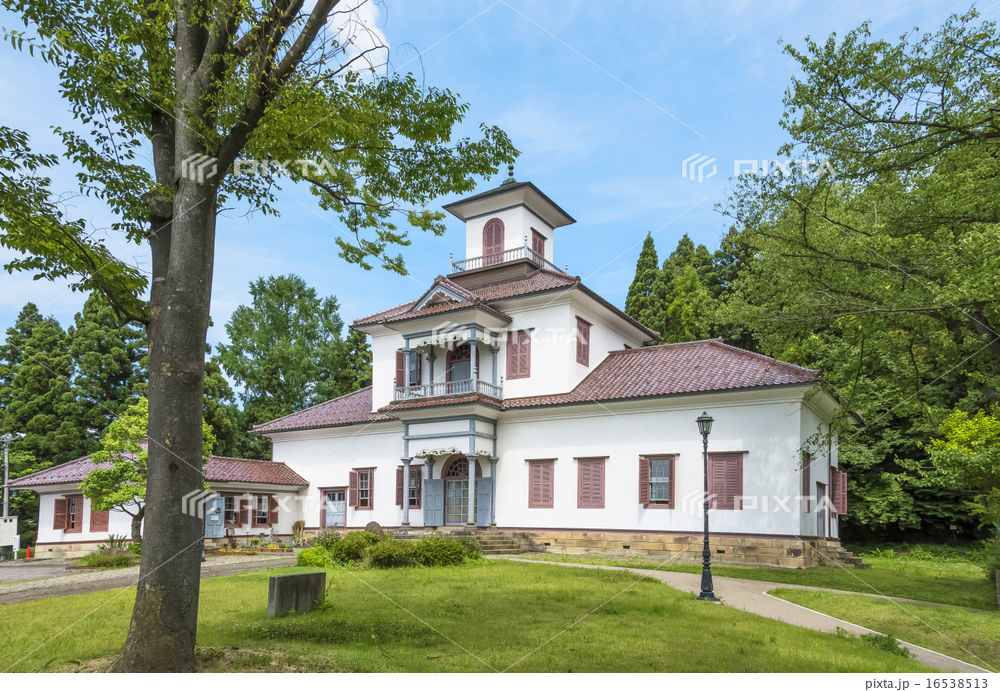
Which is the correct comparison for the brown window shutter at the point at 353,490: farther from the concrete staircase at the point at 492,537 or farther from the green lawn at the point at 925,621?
the green lawn at the point at 925,621

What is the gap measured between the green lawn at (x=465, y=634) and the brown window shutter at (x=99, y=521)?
1686cm

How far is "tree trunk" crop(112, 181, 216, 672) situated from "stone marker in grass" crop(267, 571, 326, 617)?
288cm

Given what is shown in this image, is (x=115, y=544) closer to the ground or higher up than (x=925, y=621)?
closer to the ground

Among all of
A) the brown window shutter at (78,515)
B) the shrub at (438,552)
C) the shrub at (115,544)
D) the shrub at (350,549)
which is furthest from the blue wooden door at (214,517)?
the shrub at (438,552)

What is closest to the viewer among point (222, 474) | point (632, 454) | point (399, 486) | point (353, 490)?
point (632, 454)

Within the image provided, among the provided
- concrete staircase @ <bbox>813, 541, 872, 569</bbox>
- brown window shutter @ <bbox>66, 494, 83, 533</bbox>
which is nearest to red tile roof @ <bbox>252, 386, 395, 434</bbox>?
brown window shutter @ <bbox>66, 494, 83, 533</bbox>

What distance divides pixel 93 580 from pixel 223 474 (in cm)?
1153

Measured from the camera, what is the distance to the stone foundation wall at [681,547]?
1994 cm

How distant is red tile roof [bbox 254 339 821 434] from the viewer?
21266mm

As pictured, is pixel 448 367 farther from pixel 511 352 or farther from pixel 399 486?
pixel 399 486

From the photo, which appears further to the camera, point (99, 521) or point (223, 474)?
point (223, 474)

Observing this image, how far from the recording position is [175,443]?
6.81 metres

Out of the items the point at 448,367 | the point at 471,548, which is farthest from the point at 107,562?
the point at 448,367

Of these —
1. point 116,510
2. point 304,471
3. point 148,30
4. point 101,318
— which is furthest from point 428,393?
point 101,318
